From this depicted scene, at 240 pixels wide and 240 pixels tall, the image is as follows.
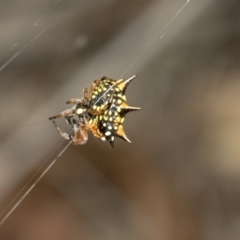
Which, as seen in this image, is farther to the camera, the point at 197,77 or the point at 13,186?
the point at 197,77

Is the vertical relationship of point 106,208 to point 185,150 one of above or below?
below

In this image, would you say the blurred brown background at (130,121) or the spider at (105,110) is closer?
the spider at (105,110)

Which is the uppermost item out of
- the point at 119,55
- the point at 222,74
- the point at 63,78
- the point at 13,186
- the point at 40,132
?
the point at 222,74

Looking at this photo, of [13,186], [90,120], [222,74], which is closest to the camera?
[90,120]

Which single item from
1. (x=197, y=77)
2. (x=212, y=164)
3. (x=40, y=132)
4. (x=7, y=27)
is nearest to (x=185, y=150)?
(x=212, y=164)

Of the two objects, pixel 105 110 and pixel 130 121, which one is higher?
pixel 130 121

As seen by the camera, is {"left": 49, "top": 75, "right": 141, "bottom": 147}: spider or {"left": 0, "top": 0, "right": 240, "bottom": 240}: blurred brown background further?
{"left": 0, "top": 0, "right": 240, "bottom": 240}: blurred brown background

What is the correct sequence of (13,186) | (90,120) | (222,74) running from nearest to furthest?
(90,120)
(13,186)
(222,74)

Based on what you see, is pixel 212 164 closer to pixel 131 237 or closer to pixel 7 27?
pixel 131 237
